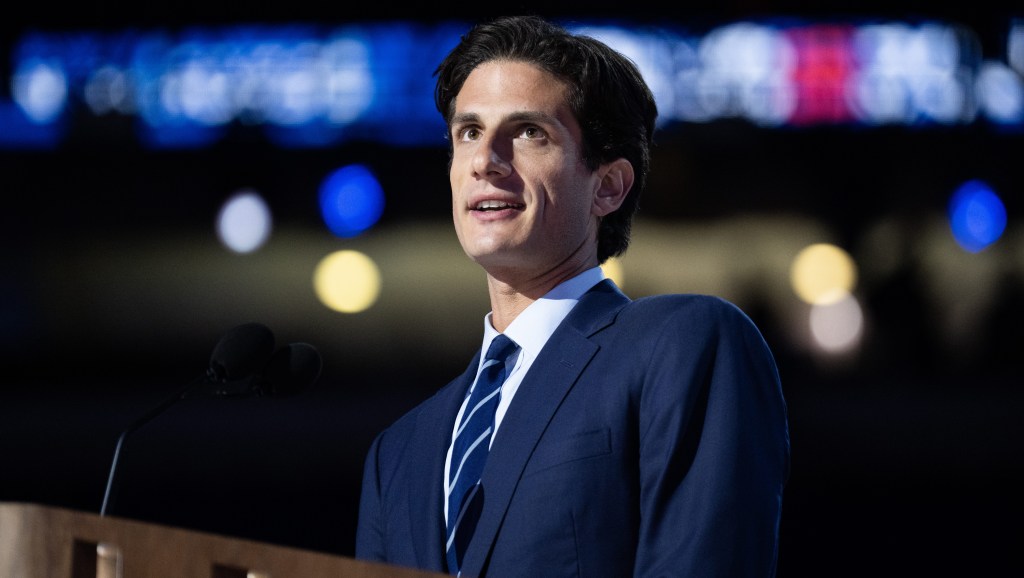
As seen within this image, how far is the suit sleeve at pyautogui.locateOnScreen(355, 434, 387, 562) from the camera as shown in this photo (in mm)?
1776

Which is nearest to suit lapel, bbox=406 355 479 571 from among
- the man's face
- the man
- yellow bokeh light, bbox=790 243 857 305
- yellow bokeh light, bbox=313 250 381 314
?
the man

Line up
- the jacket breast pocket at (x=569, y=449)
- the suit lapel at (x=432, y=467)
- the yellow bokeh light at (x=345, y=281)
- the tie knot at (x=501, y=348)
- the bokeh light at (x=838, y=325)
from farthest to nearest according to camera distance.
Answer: the yellow bokeh light at (x=345, y=281) → the bokeh light at (x=838, y=325) → the tie knot at (x=501, y=348) → the suit lapel at (x=432, y=467) → the jacket breast pocket at (x=569, y=449)

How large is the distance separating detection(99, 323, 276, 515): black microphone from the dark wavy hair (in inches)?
17.0

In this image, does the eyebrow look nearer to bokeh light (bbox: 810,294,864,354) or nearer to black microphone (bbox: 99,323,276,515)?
black microphone (bbox: 99,323,276,515)

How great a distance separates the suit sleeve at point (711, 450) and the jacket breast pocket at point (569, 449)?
0.17 feet

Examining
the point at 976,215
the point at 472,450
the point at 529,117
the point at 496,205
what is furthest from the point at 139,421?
the point at 976,215

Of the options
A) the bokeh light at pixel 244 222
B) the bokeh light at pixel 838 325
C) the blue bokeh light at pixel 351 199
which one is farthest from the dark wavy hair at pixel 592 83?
the bokeh light at pixel 244 222

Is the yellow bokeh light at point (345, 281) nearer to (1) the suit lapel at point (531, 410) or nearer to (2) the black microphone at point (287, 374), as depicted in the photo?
(2) the black microphone at point (287, 374)

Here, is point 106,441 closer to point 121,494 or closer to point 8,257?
point 121,494

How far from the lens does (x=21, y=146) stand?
371 inches

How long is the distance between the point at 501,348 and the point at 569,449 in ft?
0.86

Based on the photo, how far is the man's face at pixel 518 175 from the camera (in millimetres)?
1636

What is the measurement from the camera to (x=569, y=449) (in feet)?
4.83

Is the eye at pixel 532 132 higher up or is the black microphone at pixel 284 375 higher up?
the eye at pixel 532 132
